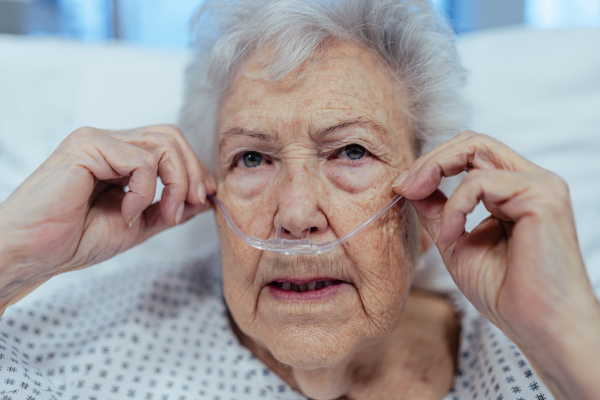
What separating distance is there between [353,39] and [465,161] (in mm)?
460

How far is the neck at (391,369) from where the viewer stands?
1.41 meters

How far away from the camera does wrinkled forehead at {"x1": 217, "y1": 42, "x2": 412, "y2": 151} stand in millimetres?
1241

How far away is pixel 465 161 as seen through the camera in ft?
3.65

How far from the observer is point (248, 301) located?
134 centimetres

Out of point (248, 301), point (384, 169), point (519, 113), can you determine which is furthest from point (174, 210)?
point (519, 113)

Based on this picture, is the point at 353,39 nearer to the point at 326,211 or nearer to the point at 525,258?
the point at 326,211

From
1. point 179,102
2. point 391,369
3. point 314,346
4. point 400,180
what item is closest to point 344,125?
point 400,180

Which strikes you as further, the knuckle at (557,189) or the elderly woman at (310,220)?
the elderly woman at (310,220)

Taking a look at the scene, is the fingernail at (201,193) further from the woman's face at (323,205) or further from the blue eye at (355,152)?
the blue eye at (355,152)

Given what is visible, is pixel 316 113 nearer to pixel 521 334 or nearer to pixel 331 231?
pixel 331 231

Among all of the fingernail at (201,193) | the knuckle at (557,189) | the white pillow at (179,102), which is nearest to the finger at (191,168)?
the fingernail at (201,193)

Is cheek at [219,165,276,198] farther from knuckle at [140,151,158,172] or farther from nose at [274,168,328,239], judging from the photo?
knuckle at [140,151,158,172]

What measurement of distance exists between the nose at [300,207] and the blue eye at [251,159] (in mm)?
169

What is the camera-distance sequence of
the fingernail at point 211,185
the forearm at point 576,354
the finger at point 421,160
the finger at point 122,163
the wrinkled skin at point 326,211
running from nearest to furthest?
the forearm at point 576,354
the wrinkled skin at point 326,211
the finger at point 421,160
the finger at point 122,163
the fingernail at point 211,185
